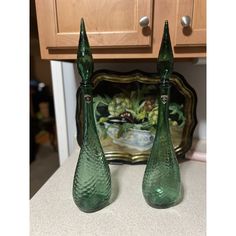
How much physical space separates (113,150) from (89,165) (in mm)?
315

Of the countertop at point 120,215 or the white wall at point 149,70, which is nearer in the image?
the countertop at point 120,215

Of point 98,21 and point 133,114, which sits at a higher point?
point 98,21

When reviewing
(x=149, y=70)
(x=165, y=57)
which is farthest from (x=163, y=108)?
(x=149, y=70)

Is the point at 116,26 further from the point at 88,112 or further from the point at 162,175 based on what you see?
the point at 162,175

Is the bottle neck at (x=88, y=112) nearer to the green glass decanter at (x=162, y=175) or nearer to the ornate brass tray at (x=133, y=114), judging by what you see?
the green glass decanter at (x=162, y=175)

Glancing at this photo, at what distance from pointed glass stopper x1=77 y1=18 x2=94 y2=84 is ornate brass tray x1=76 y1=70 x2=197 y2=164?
35 centimetres

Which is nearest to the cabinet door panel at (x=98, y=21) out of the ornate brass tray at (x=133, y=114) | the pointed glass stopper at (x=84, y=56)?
the pointed glass stopper at (x=84, y=56)

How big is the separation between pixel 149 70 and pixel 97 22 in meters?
0.43

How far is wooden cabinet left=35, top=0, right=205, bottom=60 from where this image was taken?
0.60 metres

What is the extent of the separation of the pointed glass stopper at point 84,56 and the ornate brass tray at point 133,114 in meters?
0.35

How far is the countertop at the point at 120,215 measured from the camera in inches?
22.8

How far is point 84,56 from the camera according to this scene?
54 cm

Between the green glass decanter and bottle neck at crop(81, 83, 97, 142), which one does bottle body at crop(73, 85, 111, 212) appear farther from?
the green glass decanter
